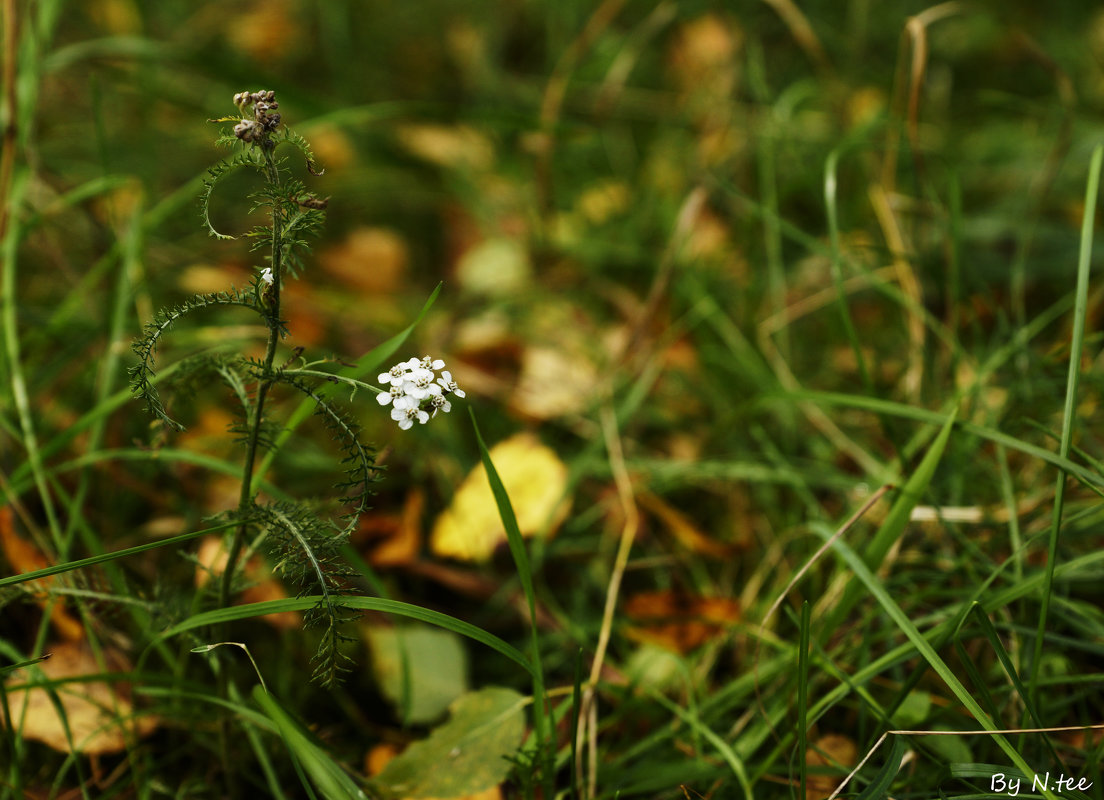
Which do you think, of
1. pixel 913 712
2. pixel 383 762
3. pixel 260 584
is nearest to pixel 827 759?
pixel 913 712

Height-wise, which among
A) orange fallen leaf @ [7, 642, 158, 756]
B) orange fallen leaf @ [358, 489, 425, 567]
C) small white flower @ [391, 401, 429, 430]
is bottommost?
orange fallen leaf @ [7, 642, 158, 756]

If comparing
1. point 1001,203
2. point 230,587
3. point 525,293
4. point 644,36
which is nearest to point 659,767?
point 230,587

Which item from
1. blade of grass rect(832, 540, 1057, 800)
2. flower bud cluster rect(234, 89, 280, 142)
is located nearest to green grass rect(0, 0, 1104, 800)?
blade of grass rect(832, 540, 1057, 800)

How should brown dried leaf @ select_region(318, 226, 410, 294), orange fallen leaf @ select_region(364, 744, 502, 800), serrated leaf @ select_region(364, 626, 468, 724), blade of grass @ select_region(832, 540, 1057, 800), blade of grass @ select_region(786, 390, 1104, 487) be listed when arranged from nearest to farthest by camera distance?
blade of grass @ select_region(832, 540, 1057, 800) → blade of grass @ select_region(786, 390, 1104, 487) → orange fallen leaf @ select_region(364, 744, 502, 800) → serrated leaf @ select_region(364, 626, 468, 724) → brown dried leaf @ select_region(318, 226, 410, 294)

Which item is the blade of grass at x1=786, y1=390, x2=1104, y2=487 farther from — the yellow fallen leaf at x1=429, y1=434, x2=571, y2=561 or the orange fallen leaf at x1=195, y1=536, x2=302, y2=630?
the orange fallen leaf at x1=195, y1=536, x2=302, y2=630

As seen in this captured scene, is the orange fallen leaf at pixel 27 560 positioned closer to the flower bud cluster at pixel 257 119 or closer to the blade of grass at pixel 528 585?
the blade of grass at pixel 528 585

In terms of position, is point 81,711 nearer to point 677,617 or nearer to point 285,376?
point 285,376

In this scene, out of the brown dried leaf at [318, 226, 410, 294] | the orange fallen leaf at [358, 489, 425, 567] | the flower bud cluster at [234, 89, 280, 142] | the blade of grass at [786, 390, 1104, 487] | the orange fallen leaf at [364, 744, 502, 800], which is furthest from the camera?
the brown dried leaf at [318, 226, 410, 294]

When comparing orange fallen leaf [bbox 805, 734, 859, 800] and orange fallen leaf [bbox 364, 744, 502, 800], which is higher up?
orange fallen leaf [bbox 364, 744, 502, 800]
